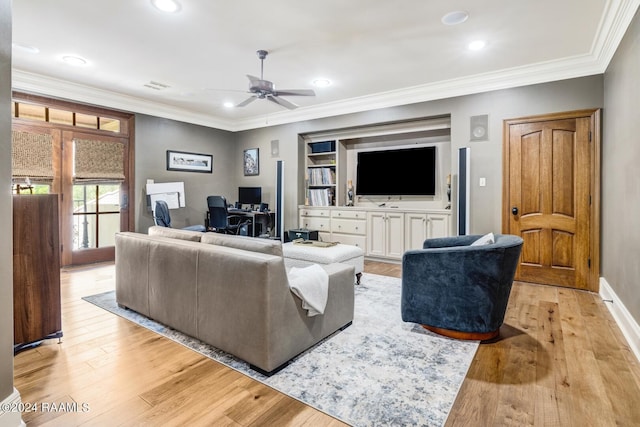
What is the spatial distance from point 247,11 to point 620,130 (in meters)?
3.35

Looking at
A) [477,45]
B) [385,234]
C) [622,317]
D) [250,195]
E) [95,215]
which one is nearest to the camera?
[622,317]

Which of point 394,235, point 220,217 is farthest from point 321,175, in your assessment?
Result: point 220,217

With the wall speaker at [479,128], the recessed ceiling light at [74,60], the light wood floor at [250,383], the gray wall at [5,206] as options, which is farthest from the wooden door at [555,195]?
the recessed ceiling light at [74,60]

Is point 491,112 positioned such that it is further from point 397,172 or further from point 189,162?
point 189,162

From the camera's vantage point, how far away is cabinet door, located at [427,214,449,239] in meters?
4.82

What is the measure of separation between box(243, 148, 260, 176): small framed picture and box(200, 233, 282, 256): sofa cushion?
434 cm

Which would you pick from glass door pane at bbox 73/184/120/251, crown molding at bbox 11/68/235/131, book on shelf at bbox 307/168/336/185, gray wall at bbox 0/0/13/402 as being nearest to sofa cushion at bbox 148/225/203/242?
gray wall at bbox 0/0/13/402

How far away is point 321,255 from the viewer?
140 inches

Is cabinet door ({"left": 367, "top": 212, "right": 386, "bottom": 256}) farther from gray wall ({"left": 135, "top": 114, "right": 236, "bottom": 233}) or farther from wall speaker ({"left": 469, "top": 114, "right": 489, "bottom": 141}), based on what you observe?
gray wall ({"left": 135, "top": 114, "right": 236, "bottom": 233})

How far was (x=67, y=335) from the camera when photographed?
254cm

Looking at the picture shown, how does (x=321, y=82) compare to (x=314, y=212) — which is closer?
(x=321, y=82)

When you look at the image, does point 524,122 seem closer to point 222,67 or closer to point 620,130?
point 620,130

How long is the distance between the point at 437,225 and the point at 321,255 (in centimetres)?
217

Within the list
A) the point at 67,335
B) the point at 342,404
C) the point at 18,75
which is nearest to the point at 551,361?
the point at 342,404
